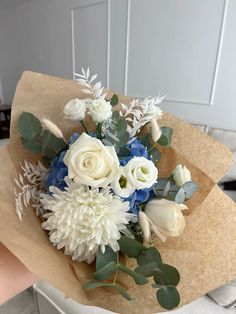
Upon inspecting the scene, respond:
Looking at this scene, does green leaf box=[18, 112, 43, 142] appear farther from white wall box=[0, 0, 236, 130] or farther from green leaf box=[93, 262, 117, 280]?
white wall box=[0, 0, 236, 130]

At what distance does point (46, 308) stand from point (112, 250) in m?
0.81

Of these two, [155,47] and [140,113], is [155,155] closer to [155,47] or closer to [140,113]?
[140,113]

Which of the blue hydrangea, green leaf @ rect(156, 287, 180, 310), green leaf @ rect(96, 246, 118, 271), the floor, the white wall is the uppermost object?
the white wall

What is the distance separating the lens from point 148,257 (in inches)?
14.3

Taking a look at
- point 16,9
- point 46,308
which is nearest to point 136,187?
point 46,308

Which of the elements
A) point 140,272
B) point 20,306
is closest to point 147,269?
point 140,272

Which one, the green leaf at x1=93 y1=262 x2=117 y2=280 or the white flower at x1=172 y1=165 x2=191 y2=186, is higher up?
the white flower at x1=172 y1=165 x2=191 y2=186

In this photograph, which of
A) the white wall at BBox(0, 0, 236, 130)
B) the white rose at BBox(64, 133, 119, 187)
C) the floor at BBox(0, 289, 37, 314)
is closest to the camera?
the white rose at BBox(64, 133, 119, 187)

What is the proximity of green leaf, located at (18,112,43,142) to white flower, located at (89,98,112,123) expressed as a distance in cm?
11

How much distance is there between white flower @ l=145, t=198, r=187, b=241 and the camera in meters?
0.35

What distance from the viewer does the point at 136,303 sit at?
378 millimetres

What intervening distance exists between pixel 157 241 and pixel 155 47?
94.7 inches

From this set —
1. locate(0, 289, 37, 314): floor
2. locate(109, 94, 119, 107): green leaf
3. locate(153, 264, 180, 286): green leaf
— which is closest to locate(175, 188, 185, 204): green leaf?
locate(153, 264, 180, 286): green leaf

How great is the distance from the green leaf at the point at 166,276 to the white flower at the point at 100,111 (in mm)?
263
